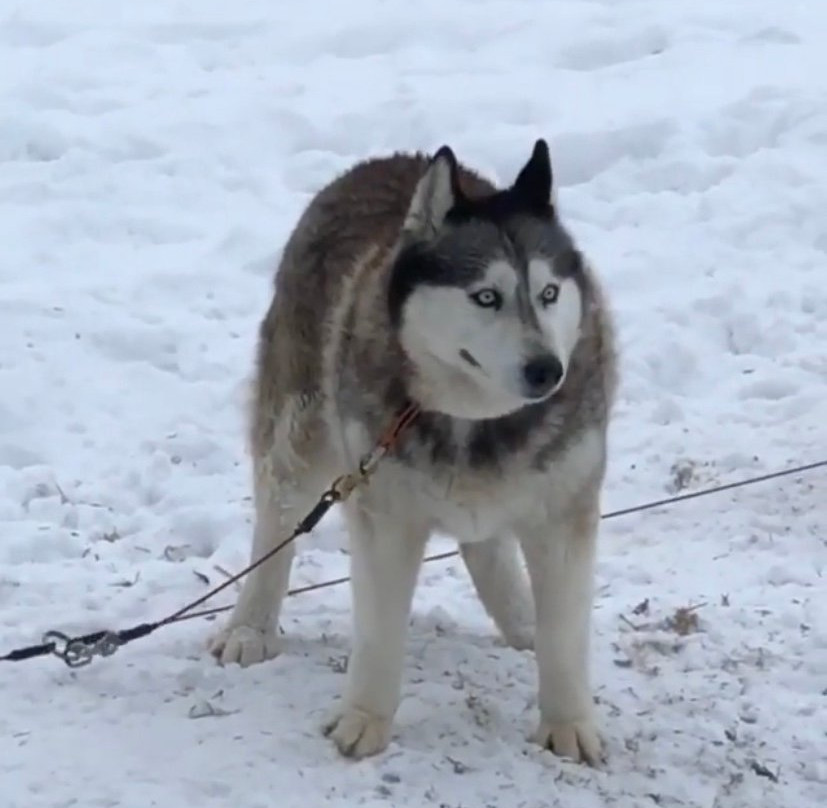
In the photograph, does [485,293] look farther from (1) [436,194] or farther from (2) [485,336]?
(1) [436,194]

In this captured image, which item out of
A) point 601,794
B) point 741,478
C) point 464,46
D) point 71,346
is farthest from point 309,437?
point 464,46

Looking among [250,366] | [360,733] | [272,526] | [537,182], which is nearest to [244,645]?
[272,526]

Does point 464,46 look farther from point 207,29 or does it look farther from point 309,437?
point 309,437

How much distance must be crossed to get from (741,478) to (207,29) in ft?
18.7

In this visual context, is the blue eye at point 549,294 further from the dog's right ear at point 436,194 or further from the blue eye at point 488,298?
the dog's right ear at point 436,194

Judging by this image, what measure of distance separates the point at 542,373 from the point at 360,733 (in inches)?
44.7

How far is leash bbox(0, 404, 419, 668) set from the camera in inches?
154

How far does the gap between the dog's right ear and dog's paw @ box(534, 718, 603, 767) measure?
1.29 m

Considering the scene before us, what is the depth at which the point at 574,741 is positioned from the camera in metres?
4.13

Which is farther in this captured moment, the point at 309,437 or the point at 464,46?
the point at 464,46

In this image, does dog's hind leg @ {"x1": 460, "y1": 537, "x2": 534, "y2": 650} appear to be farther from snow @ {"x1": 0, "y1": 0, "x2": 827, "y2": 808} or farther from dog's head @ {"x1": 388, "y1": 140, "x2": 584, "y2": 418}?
dog's head @ {"x1": 388, "y1": 140, "x2": 584, "y2": 418}

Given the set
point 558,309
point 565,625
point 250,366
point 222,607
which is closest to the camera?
point 558,309

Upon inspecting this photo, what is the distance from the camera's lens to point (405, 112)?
9250 millimetres

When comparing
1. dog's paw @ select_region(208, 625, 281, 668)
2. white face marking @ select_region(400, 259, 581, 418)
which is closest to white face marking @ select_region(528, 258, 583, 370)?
white face marking @ select_region(400, 259, 581, 418)
